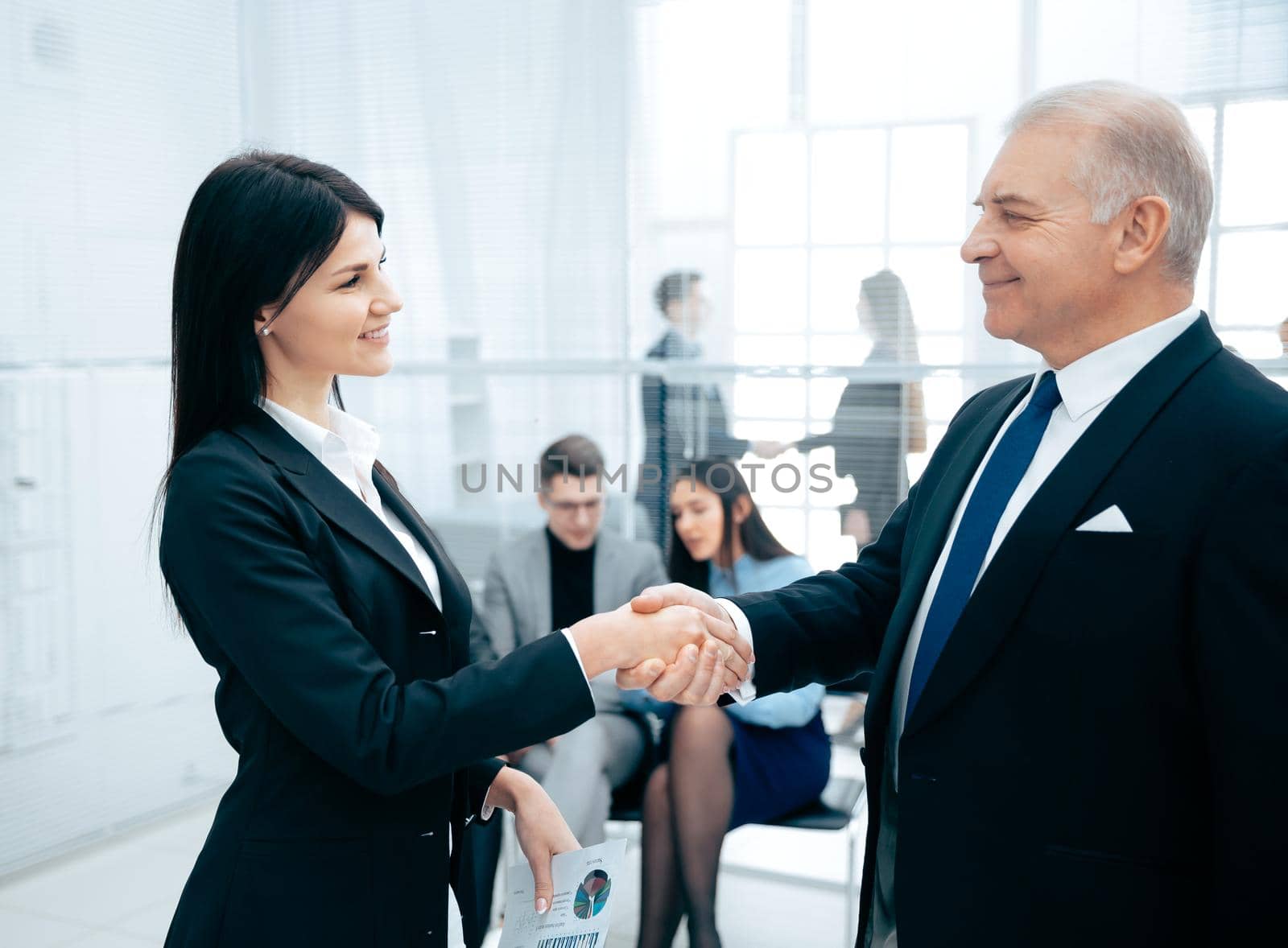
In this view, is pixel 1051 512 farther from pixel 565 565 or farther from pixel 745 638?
pixel 565 565

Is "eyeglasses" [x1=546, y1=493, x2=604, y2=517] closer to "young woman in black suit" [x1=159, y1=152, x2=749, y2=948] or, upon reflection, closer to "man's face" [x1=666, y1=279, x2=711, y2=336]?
"man's face" [x1=666, y1=279, x2=711, y2=336]

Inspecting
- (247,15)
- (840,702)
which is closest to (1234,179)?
(840,702)

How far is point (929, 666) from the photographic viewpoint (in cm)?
149

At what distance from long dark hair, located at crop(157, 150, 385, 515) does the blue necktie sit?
87 centimetres

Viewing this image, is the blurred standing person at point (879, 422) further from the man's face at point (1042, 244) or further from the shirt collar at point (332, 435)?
the shirt collar at point (332, 435)

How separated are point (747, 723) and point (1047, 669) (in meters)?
1.81

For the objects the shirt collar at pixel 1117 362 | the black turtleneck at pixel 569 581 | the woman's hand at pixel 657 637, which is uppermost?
the shirt collar at pixel 1117 362

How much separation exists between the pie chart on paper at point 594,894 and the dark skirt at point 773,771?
151cm

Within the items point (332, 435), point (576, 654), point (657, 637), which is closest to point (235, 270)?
point (332, 435)

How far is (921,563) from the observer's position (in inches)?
60.7

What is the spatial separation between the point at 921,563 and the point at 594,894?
1.95 ft

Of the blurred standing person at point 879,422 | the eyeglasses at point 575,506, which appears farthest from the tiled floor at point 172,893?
the eyeglasses at point 575,506

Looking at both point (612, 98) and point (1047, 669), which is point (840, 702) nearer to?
point (612, 98)

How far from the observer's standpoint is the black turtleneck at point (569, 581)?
11.5 ft
